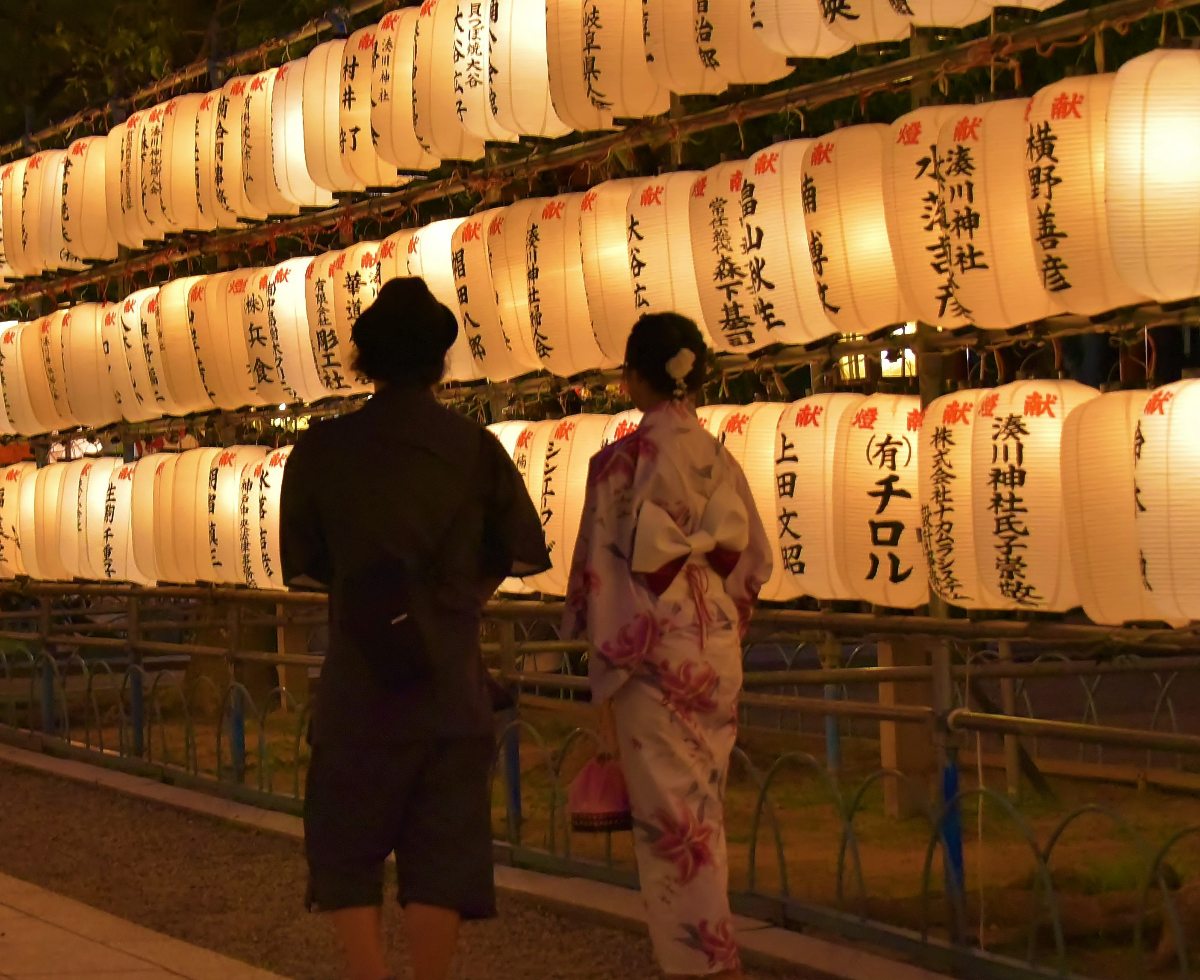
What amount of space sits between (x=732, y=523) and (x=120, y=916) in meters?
4.21

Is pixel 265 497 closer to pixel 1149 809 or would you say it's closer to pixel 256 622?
pixel 256 622

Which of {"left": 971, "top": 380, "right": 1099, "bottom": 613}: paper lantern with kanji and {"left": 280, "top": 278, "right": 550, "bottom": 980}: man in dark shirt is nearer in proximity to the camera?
{"left": 280, "top": 278, "right": 550, "bottom": 980}: man in dark shirt

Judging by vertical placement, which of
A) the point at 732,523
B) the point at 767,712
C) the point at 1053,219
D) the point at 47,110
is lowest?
the point at 767,712

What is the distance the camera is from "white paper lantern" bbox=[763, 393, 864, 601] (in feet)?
23.6

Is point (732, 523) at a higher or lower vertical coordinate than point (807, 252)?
lower

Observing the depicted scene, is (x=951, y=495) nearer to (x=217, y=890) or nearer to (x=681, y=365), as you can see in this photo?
(x=681, y=365)

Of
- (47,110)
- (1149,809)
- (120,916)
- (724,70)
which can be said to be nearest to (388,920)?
(120,916)

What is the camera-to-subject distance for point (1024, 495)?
6289mm

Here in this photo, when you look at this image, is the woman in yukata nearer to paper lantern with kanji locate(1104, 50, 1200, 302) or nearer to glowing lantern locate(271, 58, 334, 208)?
paper lantern with kanji locate(1104, 50, 1200, 302)

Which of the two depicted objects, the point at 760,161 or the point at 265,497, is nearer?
the point at 760,161

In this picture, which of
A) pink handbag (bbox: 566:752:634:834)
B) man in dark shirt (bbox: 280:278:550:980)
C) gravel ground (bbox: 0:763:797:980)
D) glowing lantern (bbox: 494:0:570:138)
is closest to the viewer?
man in dark shirt (bbox: 280:278:550:980)

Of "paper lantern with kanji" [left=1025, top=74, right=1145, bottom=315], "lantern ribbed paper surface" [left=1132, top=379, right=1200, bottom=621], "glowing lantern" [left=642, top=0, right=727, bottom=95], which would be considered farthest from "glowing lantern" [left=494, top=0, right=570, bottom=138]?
"lantern ribbed paper surface" [left=1132, top=379, right=1200, bottom=621]

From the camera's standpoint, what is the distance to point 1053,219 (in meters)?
6.05

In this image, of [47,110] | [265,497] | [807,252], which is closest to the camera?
[807,252]
